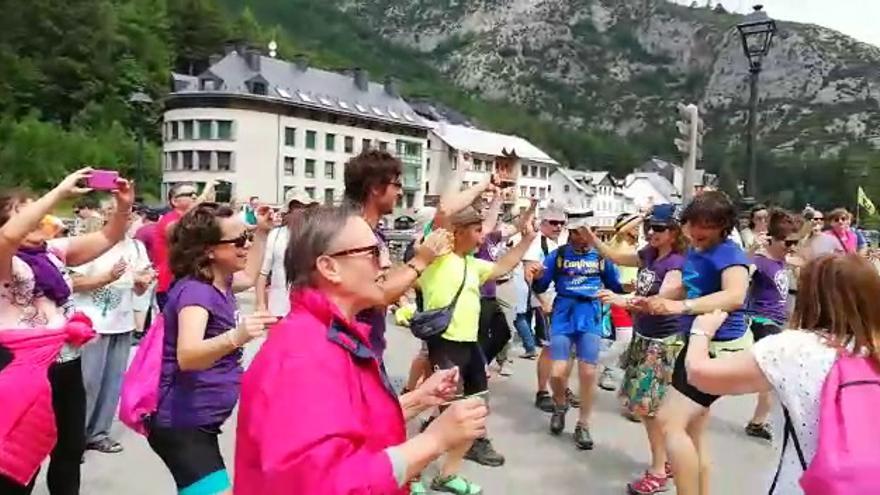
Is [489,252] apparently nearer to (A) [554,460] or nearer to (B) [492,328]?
(B) [492,328]

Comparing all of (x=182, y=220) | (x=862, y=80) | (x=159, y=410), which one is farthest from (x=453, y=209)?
(x=862, y=80)

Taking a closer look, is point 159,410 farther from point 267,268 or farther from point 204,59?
point 204,59

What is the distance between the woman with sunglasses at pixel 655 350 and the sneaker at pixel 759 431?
161cm

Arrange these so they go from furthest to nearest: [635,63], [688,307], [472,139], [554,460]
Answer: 1. [635,63]
2. [472,139]
3. [554,460]
4. [688,307]

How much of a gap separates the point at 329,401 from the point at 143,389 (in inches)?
68.0

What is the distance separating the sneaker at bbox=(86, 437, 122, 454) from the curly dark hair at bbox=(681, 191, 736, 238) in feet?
13.9

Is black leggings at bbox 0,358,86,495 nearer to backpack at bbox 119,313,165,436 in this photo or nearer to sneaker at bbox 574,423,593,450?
backpack at bbox 119,313,165,436

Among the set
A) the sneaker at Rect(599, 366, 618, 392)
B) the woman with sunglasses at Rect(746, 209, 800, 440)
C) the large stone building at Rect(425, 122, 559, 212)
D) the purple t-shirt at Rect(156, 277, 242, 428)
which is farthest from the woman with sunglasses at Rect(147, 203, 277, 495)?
the large stone building at Rect(425, 122, 559, 212)

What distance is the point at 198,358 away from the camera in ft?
10.1

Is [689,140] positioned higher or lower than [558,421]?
higher

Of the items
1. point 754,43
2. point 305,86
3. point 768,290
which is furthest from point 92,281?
point 305,86

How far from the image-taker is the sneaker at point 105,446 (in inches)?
228

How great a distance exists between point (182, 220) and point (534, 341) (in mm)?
7339

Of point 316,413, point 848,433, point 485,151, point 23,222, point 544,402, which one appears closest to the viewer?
point 316,413
